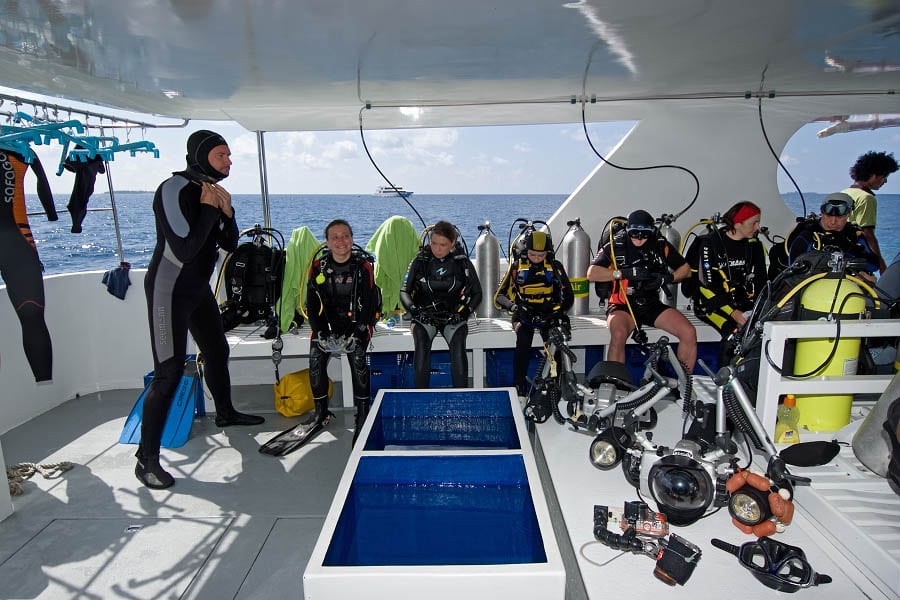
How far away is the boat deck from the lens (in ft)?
4.66

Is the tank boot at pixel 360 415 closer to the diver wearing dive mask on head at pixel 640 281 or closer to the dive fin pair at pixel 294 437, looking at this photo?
the dive fin pair at pixel 294 437

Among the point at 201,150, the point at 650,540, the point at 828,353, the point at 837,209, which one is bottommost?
the point at 650,540

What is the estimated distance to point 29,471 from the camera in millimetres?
3156

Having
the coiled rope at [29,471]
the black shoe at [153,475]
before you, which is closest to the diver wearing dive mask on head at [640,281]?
the black shoe at [153,475]

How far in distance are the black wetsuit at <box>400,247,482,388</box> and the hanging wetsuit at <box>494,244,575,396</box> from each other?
263 millimetres

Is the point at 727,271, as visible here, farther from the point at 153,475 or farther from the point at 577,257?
the point at 153,475

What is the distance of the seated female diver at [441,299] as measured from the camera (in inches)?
148

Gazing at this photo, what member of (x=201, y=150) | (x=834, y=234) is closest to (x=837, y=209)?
(x=834, y=234)

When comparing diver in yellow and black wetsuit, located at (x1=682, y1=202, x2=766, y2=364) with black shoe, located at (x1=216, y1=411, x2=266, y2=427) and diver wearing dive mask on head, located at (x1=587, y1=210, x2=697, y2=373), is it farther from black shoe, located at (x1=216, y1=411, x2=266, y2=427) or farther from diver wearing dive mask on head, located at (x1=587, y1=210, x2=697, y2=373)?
black shoe, located at (x1=216, y1=411, x2=266, y2=427)

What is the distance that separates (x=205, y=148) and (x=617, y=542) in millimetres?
2810

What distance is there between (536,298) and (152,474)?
2.56 m

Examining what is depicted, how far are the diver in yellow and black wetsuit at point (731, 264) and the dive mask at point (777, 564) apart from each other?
2.61 m

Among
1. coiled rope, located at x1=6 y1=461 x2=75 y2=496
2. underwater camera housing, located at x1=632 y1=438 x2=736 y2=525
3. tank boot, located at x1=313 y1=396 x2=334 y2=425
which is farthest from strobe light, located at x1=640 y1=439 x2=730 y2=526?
coiled rope, located at x1=6 y1=461 x2=75 y2=496

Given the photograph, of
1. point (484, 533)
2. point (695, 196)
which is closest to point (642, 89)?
point (695, 196)
